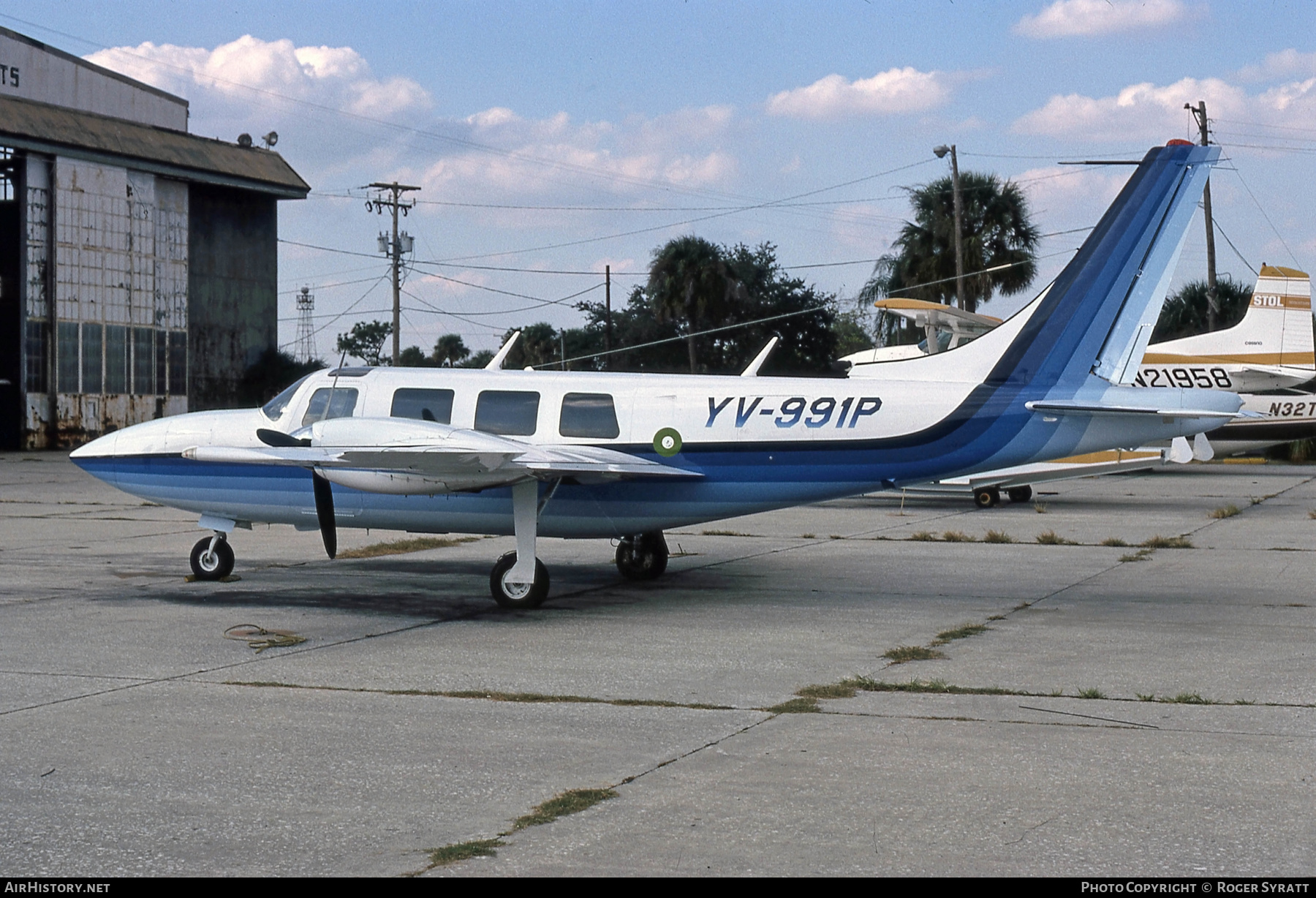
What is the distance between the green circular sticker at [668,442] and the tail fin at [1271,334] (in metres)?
26.8

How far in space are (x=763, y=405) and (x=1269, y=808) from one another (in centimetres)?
777

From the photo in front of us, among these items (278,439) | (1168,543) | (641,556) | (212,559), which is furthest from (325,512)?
(1168,543)

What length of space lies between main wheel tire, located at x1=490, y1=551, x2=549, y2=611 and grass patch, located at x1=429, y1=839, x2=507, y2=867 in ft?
23.7

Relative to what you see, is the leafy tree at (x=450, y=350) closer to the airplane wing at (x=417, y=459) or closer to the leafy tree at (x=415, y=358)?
the leafy tree at (x=415, y=358)

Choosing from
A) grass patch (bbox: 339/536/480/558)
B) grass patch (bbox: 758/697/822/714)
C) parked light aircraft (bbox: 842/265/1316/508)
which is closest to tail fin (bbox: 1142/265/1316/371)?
parked light aircraft (bbox: 842/265/1316/508)

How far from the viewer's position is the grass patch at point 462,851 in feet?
18.4

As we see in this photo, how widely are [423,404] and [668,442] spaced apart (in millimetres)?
2739

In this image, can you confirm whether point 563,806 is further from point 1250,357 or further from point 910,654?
point 1250,357

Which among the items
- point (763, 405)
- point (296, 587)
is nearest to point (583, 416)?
point (763, 405)

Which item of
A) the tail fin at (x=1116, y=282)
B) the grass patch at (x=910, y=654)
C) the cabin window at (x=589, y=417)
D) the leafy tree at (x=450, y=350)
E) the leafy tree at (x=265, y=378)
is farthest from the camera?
the leafy tree at (x=450, y=350)

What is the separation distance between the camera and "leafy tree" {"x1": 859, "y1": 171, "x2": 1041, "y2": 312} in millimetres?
50094

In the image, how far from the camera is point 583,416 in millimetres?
14016

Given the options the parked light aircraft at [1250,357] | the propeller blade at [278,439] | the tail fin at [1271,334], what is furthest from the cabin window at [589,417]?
the tail fin at [1271,334]
